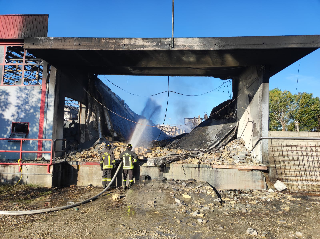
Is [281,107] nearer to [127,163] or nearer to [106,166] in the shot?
[127,163]

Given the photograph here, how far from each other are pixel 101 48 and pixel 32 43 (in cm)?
259

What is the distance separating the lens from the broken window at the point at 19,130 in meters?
9.70

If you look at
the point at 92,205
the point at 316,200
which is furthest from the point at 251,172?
the point at 92,205

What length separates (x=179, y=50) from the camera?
8.64m

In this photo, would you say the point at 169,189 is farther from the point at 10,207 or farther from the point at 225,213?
the point at 10,207

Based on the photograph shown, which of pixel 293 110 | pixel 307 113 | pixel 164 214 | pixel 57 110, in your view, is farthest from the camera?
pixel 293 110

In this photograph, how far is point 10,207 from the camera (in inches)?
246

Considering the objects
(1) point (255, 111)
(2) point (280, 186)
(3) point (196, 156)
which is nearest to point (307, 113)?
(1) point (255, 111)

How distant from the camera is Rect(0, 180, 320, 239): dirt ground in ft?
15.5

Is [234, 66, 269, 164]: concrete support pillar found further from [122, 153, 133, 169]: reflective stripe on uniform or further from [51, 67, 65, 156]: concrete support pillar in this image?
[51, 67, 65, 156]: concrete support pillar

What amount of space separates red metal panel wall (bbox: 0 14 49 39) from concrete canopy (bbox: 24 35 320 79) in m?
1.83

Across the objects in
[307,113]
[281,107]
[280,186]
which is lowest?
[280,186]

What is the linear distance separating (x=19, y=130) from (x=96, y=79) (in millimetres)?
4772

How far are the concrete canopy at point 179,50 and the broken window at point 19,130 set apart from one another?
3.00 m
